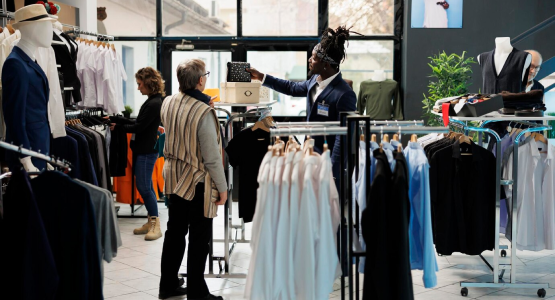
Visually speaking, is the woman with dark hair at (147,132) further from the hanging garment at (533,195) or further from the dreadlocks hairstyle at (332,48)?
the hanging garment at (533,195)

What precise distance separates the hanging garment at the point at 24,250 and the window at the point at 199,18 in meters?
6.59

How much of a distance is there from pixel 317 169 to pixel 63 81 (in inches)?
146

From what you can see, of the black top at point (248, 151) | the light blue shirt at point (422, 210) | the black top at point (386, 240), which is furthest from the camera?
the black top at point (248, 151)

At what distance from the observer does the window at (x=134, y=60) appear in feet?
29.7

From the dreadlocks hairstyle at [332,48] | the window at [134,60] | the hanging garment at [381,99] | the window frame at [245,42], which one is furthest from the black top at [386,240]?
the window at [134,60]

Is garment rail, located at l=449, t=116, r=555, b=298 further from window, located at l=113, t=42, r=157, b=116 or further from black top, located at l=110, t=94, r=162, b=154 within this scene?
window, located at l=113, t=42, r=157, b=116

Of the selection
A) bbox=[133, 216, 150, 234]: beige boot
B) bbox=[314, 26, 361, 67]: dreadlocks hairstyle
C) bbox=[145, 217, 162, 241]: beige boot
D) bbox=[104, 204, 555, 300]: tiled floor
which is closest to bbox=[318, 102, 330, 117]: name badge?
bbox=[314, 26, 361, 67]: dreadlocks hairstyle

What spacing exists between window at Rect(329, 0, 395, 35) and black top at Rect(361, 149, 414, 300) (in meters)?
6.23

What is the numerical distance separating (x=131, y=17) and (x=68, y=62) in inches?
127

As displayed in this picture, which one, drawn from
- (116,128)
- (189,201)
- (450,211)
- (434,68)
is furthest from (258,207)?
(434,68)

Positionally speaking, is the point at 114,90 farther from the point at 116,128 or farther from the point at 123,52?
the point at 123,52

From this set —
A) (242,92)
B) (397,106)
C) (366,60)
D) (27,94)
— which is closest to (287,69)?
(366,60)

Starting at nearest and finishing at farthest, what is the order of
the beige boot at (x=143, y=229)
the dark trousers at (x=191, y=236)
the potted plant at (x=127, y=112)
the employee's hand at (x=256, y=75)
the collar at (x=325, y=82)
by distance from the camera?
1. the dark trousers at (x=191, y=236)
2. the collar at (x=325, y=82)
3. the employee's hand at (x=256, y=75)
4. the beige boot at (x=143, y=229)
5. the potted plant at (x=127, y=112)

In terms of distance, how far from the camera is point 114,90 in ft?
23.2
